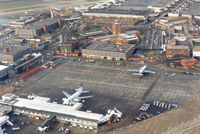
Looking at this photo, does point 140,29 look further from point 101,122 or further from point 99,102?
point 101,122

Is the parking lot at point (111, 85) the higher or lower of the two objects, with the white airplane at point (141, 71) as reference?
lower

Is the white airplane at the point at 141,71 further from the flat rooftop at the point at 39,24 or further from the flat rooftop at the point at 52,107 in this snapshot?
the flat rooftop at the point at 39,24

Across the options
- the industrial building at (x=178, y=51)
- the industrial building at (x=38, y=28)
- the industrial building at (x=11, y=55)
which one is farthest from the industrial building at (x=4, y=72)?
the industrial building at (x=178, y=51)

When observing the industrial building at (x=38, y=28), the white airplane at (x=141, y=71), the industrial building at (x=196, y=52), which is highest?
the industrial building at (x=38, y=28)

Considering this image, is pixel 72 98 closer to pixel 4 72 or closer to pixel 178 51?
pixel 4 72

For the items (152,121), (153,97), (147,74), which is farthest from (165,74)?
(152,121)

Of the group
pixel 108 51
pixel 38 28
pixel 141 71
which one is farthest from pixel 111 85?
pixel 38 28
